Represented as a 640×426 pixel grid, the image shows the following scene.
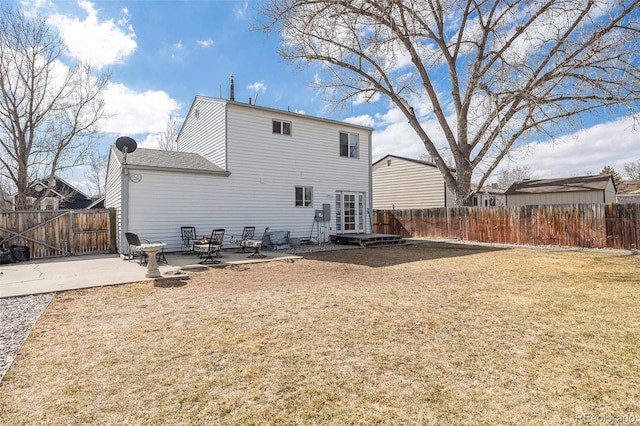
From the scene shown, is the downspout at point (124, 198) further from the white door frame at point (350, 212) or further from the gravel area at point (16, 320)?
the white door frame at point (350, 212)

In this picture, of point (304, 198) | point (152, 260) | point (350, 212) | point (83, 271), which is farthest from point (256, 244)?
point (350, 212)

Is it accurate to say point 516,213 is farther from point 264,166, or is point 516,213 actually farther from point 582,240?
point 264,166

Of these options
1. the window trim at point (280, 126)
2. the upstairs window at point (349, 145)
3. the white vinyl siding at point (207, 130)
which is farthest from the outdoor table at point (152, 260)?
the upstairs window at point (349, 145)

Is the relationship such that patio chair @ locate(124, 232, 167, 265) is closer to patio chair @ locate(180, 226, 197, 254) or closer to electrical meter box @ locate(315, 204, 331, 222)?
patio chair @ locate(180, 226, 197, 254)

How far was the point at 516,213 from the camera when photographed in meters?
14.3

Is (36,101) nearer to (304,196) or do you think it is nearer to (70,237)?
(70,237)

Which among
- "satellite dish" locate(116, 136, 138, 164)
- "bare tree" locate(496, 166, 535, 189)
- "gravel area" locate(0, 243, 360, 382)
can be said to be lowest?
"gravel area" locate(0, 243, 360, 382)

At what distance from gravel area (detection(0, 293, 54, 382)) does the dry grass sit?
0.44ft

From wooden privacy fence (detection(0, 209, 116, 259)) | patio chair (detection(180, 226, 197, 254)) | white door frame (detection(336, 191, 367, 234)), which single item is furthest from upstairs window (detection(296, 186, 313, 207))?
wooden privacy fence (detection(0, 209, 116, 259))

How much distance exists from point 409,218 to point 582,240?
27.3 feet

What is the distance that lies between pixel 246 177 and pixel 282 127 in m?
2.68

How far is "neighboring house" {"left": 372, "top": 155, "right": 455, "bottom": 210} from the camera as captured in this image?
21.6 meters

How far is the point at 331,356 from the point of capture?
10.1 ft

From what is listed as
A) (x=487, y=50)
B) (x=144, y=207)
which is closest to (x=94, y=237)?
(x=144, y=207)
